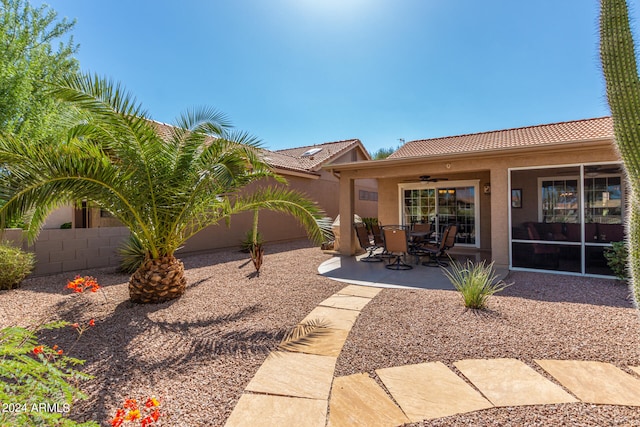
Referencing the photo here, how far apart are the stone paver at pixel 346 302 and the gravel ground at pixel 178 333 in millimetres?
238

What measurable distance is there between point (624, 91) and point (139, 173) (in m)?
6.39

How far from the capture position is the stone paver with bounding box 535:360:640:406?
2715mm

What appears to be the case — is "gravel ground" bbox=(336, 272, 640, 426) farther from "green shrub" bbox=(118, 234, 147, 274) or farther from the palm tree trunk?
"green shrub" bbox=(118, 234, 147, 274)

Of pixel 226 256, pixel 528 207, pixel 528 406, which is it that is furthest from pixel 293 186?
pixel 528 406

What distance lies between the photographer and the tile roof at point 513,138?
10836mm

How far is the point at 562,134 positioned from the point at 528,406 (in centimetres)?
1235

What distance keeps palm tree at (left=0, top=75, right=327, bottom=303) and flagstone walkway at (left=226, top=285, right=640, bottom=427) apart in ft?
11.2

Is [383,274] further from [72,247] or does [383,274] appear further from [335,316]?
[72,247]

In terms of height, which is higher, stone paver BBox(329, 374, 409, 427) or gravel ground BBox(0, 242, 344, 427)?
gravel ground BBox(0, 242, 344, 427)

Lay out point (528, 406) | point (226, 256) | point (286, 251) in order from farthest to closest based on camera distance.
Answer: point (286, 251)
point (226, 256)
point (528, 406)

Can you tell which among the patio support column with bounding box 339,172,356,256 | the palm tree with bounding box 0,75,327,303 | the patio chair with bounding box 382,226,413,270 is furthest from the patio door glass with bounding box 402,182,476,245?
the palm tree with bounding box 0,75,327,303

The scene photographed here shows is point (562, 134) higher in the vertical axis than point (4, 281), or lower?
higher

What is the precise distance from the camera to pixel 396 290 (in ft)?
20.6

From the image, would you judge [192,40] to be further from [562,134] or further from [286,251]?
[562,134]
